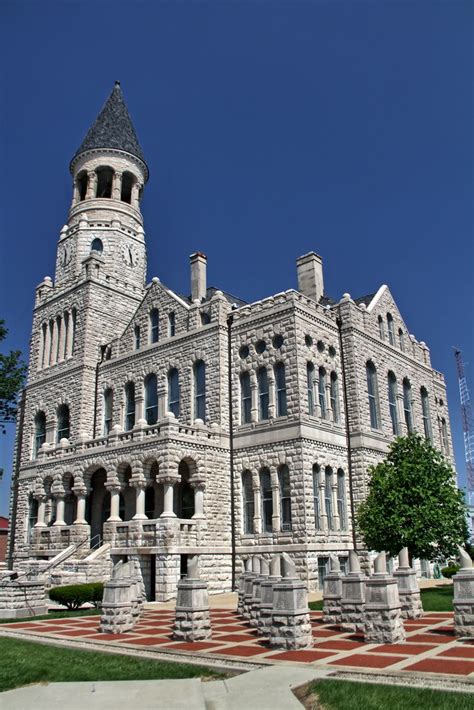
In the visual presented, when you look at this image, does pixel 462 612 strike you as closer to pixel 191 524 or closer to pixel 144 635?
pixel 144 635

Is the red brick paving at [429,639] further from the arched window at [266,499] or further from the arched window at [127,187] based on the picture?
the arched window at [127,187]

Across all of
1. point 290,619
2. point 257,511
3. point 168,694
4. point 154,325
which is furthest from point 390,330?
point 168,694

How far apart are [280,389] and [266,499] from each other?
545cm

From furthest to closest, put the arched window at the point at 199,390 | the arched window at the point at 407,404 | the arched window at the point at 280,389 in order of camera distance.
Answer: the arched window at the point at 407,404 < the arched window at the point at 199,390 < the arched window at the point at 280,389

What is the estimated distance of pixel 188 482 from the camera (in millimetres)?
32531

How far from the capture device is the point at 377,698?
8.95 metres

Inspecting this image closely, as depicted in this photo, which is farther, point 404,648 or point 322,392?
point 322,392

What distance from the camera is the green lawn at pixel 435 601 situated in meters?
20.8

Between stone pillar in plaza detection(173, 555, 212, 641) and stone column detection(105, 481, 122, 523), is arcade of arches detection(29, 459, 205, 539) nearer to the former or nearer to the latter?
stone column detection(105, 481, 122, 523)

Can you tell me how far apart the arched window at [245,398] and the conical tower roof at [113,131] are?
73.6 ft

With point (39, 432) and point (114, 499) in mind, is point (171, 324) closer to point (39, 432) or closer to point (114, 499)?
point (114, 499)

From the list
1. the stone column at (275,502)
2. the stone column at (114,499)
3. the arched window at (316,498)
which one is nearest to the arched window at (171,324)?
the stone column at (114,499)

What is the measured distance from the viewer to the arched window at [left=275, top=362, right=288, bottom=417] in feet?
105

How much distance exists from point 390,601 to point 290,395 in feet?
57.5
